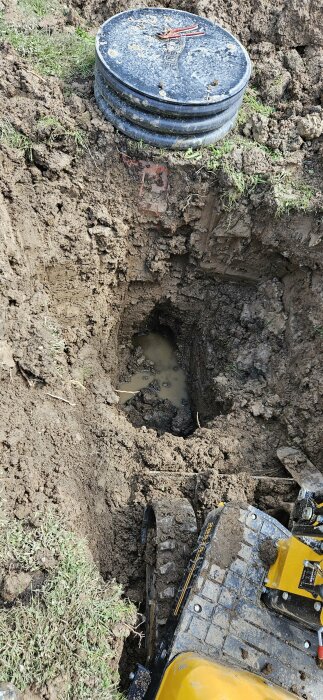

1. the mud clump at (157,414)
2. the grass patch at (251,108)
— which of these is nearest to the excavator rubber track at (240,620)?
the mud clump at (157,414)

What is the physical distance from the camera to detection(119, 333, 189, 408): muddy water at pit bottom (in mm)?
5046

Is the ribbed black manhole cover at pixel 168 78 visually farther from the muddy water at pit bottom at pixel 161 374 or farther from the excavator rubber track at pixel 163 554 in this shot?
the excavator rubber track at pixel 163 554

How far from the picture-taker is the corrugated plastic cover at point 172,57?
3857 mm

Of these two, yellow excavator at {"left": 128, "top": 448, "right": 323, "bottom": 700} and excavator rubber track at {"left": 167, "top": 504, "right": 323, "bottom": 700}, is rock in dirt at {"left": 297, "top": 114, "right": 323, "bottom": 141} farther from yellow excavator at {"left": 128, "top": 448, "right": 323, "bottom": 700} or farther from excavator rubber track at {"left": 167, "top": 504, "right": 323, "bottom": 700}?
excavator rubber track at {"left": 167, "top": 504, "right": 323, "bottom": 700}

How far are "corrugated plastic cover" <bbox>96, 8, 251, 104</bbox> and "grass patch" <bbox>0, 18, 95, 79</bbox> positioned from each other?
1.07 ft

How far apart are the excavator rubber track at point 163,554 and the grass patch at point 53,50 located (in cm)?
341

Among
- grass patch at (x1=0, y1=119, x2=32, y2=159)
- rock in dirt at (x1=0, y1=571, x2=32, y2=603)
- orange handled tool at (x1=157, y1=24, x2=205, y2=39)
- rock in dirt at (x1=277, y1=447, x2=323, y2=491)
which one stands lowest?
rock in dirt at (x1=277, y1=447, x2=323, y2=491)

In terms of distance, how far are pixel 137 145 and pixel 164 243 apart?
803mm

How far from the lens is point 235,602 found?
9.32 ft

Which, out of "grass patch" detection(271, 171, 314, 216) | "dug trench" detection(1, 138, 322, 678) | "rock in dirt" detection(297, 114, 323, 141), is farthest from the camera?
"rock in dirt" detection(297, 114, 323, 141)

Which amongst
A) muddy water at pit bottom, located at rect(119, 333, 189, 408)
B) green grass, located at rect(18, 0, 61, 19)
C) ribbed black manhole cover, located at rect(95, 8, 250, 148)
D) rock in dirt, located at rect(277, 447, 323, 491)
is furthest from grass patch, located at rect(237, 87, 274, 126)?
rock in dirt, located at rect(277, 447, 323, 491)

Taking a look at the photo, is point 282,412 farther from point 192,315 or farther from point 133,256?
point 133,256

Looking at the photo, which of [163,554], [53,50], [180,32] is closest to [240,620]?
[163,554]

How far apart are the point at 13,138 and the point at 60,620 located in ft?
10.3
